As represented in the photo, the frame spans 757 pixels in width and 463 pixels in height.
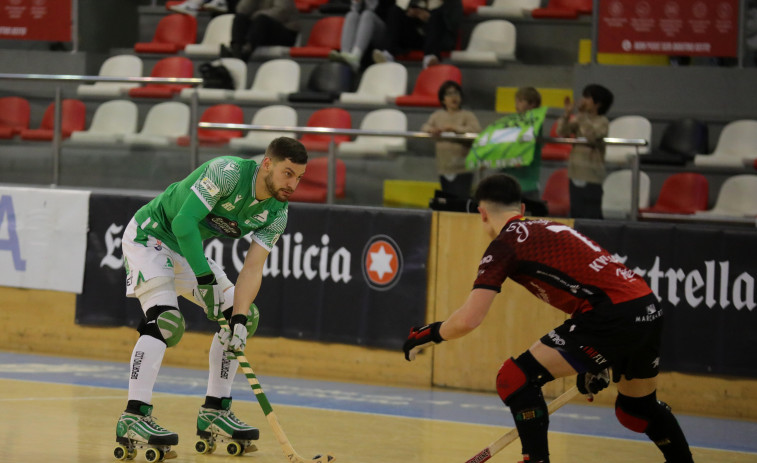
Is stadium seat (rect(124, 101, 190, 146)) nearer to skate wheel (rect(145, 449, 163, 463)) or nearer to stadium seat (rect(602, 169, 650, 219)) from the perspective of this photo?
stadium seat (rect(602, 169, 650, 219))

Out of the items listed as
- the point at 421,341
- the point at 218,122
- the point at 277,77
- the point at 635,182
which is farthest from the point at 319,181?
the point at 421,341

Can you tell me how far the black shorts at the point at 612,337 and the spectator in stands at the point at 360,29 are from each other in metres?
8.69

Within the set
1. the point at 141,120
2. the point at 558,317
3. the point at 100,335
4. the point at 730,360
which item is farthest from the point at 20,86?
the point at 730,360

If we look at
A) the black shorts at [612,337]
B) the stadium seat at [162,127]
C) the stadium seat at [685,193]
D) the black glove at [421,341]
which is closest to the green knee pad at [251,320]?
the black glove at [421,341]

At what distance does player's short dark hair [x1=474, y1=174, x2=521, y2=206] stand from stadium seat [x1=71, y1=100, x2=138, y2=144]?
222 inches

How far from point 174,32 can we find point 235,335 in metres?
9.82

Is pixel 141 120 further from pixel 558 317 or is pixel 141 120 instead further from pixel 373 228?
pixel 558 317

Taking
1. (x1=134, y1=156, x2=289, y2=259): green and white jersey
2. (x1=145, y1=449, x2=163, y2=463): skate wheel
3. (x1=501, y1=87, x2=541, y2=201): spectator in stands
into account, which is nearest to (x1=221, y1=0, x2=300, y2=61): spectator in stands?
(x1=501, y1=87, x2=541, y2=201): spectator in stands

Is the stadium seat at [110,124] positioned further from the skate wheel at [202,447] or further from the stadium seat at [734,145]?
the stadium seat at [734,145]

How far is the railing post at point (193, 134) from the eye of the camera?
10594 mm

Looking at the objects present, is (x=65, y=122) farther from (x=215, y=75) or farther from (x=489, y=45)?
(x=489, y=45)

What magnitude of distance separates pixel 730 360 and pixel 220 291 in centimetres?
438

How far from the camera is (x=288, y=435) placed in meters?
7.61

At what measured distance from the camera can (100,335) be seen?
11.0 m
